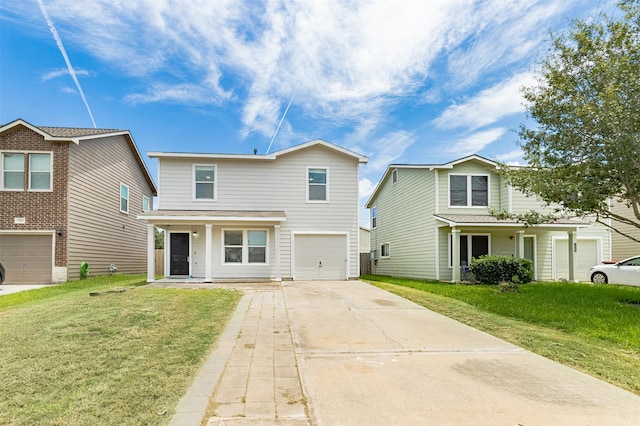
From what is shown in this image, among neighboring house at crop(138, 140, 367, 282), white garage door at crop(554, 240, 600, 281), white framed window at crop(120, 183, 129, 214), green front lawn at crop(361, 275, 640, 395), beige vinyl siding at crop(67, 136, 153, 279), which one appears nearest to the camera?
green front lawn at crop(361, 275, 640, 395)

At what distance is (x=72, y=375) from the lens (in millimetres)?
3932

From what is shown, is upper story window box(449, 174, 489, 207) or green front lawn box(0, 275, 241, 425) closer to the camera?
green front lawn box(0, 275, 241, 425)

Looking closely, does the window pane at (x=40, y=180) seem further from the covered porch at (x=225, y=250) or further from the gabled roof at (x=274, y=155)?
the covered porch at (x=225, y=250)

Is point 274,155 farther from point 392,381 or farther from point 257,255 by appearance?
point 392,381

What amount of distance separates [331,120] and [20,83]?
14593 millimetres

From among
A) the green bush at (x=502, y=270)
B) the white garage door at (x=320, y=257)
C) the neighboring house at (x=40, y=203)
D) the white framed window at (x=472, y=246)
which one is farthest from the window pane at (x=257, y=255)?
the green bush at (x=502, y=270)

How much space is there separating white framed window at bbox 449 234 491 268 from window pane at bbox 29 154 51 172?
1677 cm

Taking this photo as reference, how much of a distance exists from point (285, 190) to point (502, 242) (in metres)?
10.2

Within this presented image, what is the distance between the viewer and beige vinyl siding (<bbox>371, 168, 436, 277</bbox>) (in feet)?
55.1

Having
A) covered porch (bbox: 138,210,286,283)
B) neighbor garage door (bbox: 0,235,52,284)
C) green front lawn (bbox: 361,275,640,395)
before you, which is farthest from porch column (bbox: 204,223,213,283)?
green front lawn (bbox: 361,275,640,395)

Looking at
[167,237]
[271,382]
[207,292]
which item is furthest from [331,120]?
[271,382]

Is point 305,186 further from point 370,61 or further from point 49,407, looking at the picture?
point 49,407

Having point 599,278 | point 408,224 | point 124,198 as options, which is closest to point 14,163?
point 124,198

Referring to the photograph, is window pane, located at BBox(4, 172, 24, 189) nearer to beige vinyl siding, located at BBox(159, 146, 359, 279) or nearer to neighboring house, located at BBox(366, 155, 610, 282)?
beige vinyl siding, located at BBox(159, 146, 359, 279)
